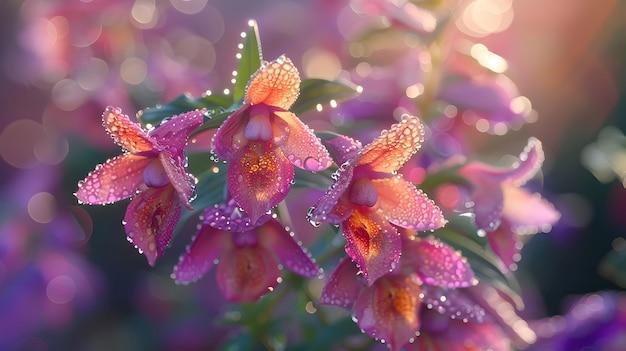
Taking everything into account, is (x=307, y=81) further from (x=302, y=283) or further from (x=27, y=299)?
(x=27, y=299)

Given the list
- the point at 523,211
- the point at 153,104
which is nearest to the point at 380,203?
the point at 523,211

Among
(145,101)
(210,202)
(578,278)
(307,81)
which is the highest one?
(307,81)

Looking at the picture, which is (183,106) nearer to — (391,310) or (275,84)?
(275,84)

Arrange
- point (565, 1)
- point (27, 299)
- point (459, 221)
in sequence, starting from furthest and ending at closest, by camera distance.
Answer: point (565, 1) < point (27, 299) < point (459, 221)

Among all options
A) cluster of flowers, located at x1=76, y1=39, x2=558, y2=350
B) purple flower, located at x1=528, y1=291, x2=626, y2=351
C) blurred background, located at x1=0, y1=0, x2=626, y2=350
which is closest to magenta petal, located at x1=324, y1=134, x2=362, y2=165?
cluster of flowers, located at x1=76, y1=39, x2=558, y2=350

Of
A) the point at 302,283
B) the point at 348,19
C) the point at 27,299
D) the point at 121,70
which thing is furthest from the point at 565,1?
the point at 27,299

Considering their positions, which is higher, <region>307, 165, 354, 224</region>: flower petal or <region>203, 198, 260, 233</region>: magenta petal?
<region>307, 165, 354, 224</region>: flower petal

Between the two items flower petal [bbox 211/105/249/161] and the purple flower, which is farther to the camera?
the purple flower

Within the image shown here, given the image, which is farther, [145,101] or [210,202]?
[145,101]

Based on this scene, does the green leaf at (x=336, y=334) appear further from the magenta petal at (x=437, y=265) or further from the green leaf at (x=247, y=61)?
the green leaf at (x=247, y=61)

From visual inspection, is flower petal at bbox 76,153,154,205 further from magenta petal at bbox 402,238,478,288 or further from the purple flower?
the purple flower
